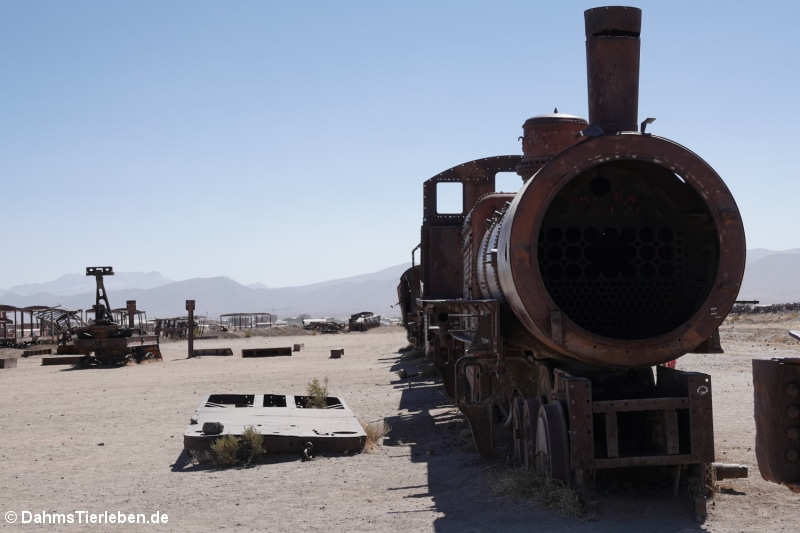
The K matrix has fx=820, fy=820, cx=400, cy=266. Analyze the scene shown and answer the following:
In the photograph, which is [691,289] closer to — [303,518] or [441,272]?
[303,518]

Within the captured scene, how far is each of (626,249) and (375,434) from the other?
4.49 metres

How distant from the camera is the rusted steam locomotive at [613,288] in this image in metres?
6.16

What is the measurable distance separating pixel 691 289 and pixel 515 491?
7.07 feet

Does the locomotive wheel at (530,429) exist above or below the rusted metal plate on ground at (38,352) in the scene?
above

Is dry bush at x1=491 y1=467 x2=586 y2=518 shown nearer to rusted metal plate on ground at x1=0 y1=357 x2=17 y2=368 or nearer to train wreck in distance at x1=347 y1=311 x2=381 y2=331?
rusted metal plate on ground at x1=0 y1=357 x2=17 y2=368

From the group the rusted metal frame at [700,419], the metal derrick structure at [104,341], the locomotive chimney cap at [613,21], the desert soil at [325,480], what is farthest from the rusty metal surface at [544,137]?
the metal derrick structure at [104,341]

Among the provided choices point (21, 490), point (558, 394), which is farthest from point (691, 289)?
point (21, 490)

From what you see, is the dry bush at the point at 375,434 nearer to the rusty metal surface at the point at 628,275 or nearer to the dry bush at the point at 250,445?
the dry bush at the point at 250,445

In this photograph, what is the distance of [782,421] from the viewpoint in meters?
2.77

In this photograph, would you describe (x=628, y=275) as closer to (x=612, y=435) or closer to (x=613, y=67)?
(x=612, y=435)

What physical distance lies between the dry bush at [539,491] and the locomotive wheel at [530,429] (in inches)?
3.9

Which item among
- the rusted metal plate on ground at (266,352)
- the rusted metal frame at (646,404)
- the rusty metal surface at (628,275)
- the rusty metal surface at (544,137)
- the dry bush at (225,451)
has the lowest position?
the rusted metal plate on ground at (266,352)

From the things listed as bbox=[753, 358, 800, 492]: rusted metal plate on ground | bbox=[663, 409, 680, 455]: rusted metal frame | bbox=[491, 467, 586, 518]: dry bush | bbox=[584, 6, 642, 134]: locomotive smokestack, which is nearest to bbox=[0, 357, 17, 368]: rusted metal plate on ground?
bbox=[491, 467, 586, 518]: dry bush

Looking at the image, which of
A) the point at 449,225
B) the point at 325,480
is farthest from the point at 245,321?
the point at 325,480
